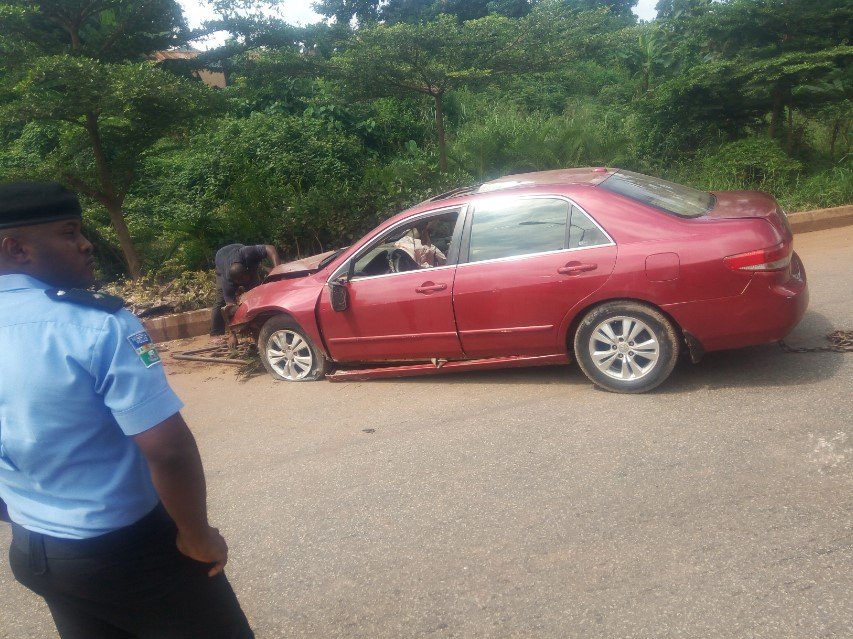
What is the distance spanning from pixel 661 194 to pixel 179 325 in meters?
6.21

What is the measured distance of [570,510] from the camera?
3.95 m

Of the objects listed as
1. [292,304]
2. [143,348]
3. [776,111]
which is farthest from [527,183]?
[776,111]

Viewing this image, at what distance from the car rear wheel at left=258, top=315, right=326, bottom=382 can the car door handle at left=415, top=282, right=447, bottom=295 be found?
1.24 meters

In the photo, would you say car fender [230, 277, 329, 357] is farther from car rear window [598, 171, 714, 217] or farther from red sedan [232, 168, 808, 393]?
car rear window [598, 171, 714, 217]

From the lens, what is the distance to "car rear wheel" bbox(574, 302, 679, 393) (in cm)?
525

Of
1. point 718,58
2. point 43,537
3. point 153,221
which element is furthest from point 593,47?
point 43,537

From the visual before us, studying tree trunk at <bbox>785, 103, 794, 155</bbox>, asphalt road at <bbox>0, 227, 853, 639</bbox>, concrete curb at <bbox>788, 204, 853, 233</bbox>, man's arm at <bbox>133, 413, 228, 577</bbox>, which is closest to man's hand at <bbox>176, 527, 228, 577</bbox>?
man's arm at <bbox>133, 413, 228, 577</bbox>

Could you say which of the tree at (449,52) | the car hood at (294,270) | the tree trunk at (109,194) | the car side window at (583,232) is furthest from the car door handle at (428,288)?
the tree trunk at (109,194)

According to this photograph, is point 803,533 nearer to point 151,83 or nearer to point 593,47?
point 151,83

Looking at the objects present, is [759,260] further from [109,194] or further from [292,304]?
[109,194]

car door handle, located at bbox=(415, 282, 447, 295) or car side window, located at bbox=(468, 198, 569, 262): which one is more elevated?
car side window, located at bbox=(468, 198, 569, 262)

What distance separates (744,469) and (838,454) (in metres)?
0.51

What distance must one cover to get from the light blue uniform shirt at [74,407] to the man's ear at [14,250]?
0.05m

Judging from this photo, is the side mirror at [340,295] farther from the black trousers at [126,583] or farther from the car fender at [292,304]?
the black trousers at [126,583]
